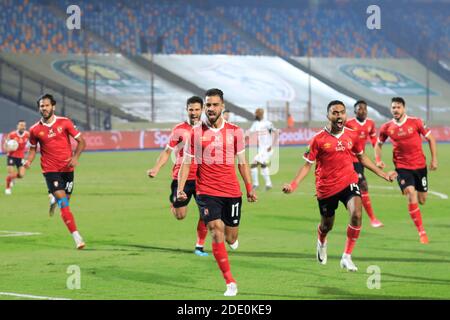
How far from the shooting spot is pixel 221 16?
9625 centimetres

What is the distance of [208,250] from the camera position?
16.5m

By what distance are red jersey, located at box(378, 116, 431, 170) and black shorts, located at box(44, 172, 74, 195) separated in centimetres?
576

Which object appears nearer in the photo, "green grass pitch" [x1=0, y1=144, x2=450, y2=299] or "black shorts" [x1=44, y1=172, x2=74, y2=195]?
"green grass pitch" [x1=0, y1=144, x2=450, y2=299]

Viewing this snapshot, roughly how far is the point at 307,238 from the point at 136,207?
25.8ft

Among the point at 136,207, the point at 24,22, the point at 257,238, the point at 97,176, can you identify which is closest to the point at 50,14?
the point at 24,22

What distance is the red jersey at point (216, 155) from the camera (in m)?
12.5

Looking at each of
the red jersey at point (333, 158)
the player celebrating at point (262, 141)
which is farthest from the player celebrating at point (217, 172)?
the player celebrating at point (262, 141)

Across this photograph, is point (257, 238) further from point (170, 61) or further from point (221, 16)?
point (221, 16)

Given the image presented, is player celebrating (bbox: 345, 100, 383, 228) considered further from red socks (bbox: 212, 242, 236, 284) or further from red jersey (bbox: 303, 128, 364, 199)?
red socks (bbox: 212, 242, 236, 284)

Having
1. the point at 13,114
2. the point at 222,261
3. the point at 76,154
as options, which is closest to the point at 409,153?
the point at 76,154

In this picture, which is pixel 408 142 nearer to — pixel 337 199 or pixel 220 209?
pixel 337 199

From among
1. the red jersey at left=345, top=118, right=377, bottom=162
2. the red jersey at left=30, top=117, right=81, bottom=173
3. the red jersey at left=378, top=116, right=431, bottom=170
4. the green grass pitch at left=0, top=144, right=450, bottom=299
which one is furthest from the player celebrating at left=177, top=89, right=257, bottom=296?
the red jersey at left=345, top=118, right=377, bottom=162

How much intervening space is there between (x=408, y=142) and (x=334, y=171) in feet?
13.8

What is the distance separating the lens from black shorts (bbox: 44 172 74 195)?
17.4 meters
